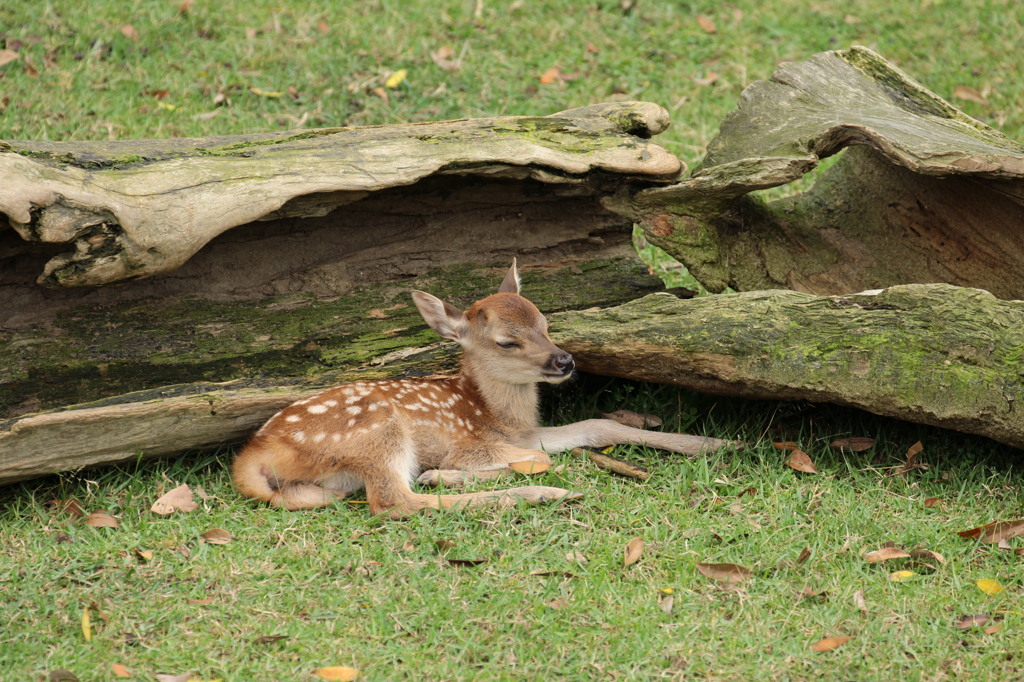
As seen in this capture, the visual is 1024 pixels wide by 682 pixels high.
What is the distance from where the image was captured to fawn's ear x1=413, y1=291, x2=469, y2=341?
212 inches

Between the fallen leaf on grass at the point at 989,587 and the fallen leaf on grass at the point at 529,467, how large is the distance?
2080 millimetres

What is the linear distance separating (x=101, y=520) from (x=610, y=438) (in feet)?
8.48

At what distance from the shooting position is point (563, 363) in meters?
5.33

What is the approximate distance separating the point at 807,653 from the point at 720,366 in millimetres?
1682

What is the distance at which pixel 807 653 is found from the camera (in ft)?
12.7

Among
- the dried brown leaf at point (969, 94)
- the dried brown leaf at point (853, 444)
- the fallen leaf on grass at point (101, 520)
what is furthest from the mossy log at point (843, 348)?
the dried brown leaf at point (969, 94)

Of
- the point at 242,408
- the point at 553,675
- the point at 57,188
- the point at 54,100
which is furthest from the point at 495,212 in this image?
the point at 54,100

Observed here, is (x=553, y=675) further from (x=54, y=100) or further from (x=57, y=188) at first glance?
(x=54, y=100)

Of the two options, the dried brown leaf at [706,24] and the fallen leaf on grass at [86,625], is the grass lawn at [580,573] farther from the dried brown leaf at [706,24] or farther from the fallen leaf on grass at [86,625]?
the dried brown leaf at [706,24]

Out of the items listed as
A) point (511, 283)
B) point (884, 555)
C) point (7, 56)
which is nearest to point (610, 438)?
point (511, 283)

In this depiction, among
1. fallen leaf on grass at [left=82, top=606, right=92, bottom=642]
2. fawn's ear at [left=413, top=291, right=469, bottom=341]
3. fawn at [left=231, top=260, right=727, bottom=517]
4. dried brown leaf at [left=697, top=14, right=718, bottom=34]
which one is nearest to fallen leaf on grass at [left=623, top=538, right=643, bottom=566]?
fawn at [left=231, top=260, right=727, bottom=517]

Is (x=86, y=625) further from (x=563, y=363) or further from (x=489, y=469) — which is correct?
(x=563, y=363)

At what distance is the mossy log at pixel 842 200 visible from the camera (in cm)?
550

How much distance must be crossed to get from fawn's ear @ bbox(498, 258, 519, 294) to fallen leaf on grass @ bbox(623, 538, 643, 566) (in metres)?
1.74
